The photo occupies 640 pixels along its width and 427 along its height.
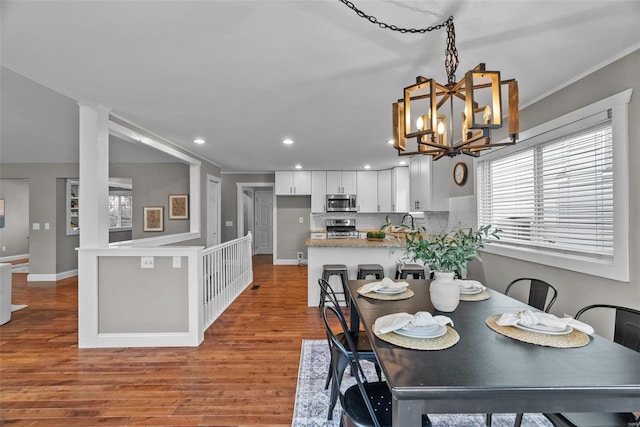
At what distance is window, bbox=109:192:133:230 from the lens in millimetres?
8695

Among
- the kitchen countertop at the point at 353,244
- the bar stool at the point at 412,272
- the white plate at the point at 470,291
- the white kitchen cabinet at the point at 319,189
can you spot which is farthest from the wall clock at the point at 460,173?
the white kitchen cabinet at the point at 319,189

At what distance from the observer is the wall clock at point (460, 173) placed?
409 centimetres

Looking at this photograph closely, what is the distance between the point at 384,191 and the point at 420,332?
575 cm

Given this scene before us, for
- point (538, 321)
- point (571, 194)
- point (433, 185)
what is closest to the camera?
point (538, 321)

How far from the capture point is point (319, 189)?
6992 mm

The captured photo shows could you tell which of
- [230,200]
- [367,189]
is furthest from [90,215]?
[367,189]

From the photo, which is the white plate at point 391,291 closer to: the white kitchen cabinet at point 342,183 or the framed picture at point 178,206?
the framed picture at point 178,206

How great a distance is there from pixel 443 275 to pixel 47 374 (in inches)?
122

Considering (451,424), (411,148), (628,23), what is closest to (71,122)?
(411,148)

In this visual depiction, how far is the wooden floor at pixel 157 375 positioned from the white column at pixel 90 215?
0.29 meters

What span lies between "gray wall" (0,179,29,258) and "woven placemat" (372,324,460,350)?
10.4 m

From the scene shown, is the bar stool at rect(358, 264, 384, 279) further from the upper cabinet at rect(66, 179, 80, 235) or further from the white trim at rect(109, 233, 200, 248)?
the upper cabinet at rect(66, 179, 80, 235)

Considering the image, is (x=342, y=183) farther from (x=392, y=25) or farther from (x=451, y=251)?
(x=451, y=251)

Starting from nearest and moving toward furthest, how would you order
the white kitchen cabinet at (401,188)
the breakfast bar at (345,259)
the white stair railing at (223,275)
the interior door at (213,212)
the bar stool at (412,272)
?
the white stair railing at (223,275), the bar stool at (412,272), the breakfast bar at (345,259), the interior door at (213,212), the white kitchen cabinet at (401,188)
